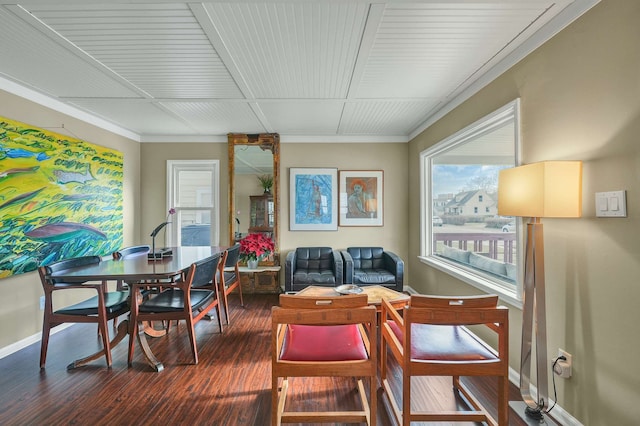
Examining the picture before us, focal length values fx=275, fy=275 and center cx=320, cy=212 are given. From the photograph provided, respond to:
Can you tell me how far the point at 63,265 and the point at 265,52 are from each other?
253 centimetres

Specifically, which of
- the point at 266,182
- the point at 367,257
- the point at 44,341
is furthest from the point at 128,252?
the point at 367,257

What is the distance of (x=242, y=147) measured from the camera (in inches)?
174

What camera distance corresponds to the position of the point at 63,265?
2.43 meters

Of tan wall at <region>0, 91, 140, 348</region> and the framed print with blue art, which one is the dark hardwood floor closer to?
tan wall at <region>0, 91, 140, 348</region>

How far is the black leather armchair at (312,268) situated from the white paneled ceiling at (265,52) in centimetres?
196

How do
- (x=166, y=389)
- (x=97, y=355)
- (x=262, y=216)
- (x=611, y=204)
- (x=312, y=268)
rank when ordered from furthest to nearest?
(x=262, y=216) → (x=312, y=268) → (x=97, y=355) → (x=166, y=389) → (x=611, y=204)

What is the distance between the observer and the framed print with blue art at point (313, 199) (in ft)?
14.5

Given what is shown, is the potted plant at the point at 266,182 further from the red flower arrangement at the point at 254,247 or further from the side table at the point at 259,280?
the side table at the point at 259,280

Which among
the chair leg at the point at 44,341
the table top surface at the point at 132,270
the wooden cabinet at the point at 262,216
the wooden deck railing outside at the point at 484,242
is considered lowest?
the chair leg at the point at 44,341

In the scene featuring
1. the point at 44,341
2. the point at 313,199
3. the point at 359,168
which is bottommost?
the point at 44,341

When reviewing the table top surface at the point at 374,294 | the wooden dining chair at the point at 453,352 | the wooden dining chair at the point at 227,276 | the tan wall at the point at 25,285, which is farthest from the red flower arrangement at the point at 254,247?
the wooden dining chair at the point at 453,352

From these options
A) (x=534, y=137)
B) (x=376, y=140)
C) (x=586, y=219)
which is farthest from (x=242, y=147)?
(x=586, y=219)

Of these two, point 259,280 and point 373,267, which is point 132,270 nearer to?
point 259,280

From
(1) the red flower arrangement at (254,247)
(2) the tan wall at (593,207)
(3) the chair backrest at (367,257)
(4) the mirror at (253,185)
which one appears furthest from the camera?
(4) the mirror at (253,185)
